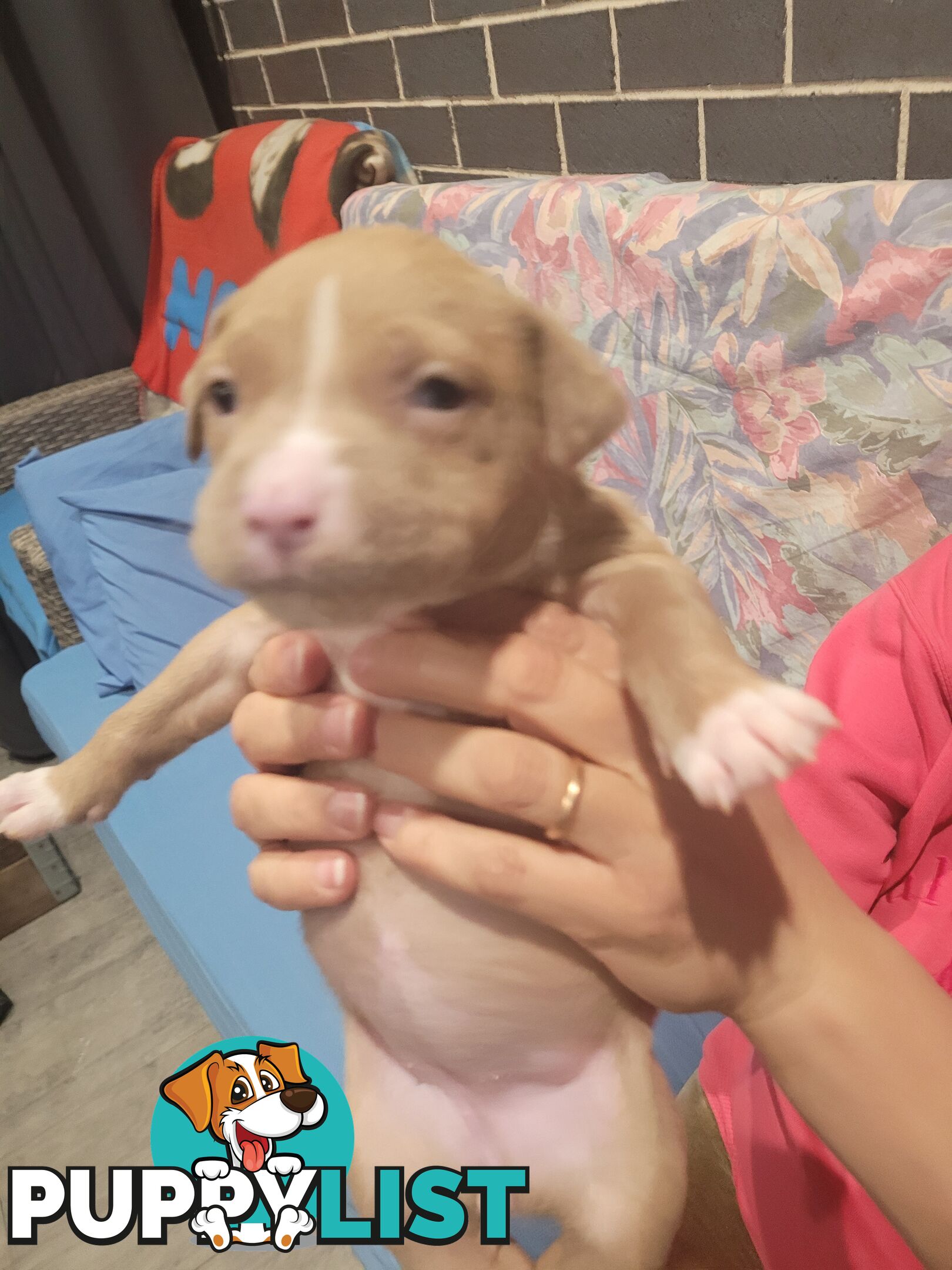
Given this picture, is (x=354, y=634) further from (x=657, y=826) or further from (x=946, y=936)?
(x=946, y=936)

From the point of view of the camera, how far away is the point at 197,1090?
993mm

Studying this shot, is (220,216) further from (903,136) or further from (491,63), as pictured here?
(903,136)

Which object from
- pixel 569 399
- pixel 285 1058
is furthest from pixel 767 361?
pixel 285 1058

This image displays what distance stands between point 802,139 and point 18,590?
251 centimetres

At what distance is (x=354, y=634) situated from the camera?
0.78 metres

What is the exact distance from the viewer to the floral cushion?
1190mm

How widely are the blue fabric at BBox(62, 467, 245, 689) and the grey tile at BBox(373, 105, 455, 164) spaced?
1.05 metres

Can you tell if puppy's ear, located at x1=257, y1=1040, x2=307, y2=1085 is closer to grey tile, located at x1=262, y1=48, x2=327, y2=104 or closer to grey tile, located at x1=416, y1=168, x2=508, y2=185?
grey tile, located at x1=416, y1=168, x2=508, y2=185

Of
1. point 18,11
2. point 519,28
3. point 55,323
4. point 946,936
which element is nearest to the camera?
point 946,936

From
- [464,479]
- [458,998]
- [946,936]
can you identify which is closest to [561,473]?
[464,479]

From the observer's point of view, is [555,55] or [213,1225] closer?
[213,1225]

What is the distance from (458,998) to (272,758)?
0.28m

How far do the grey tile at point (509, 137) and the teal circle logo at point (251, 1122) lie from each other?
1868 mm

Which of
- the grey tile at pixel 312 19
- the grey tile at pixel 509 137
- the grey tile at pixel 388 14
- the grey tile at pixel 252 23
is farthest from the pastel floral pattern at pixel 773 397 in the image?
the grey tile at pixel 252 23
